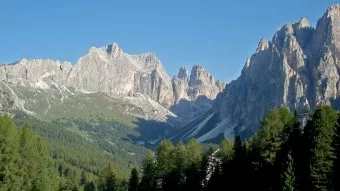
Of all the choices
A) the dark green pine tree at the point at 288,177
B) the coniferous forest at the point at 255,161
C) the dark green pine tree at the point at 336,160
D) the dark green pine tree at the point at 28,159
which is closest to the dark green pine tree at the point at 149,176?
the coniferous forest at the point at 255,161

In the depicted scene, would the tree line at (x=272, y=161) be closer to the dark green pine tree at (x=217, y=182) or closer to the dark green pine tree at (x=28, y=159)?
the dark green pine tree at (x=217, y=182)

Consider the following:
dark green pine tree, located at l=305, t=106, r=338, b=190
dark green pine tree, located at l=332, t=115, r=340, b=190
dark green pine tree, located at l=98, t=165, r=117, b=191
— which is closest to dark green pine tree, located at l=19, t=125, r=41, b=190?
dark green pine tree, located at l=305, t=106, r=338, b=190

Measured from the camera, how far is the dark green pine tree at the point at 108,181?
5433 inches

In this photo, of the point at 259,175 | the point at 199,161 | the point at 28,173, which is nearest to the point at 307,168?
the point at 259,175

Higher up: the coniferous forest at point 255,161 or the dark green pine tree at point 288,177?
the coniferous forest at point 255,161

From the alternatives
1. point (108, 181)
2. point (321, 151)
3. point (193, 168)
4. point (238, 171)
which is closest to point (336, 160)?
point (321, 151)

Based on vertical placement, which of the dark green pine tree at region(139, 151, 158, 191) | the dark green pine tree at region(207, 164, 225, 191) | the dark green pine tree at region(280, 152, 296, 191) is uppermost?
the dark green pine tree at region(139, 151, 158, 191)

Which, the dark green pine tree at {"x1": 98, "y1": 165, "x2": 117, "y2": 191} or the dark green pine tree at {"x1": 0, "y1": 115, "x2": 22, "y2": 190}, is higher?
the dark green pine tree at {"x1": 98, "y1": 165, "x2": 117, "y2": 191}

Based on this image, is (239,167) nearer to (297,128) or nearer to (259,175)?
(259,175)

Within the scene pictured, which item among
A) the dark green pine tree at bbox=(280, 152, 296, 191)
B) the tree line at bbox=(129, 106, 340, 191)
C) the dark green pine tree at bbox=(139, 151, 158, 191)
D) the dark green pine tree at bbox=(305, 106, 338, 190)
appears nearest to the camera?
the dark green pine tree at bbox=(305, 106, 338, 190)

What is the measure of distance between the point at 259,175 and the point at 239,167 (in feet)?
11.2

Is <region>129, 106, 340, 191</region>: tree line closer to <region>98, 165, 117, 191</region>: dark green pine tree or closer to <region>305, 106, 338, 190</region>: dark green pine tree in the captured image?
<region>305, 106, 338, 190</region>: dark green pine tree

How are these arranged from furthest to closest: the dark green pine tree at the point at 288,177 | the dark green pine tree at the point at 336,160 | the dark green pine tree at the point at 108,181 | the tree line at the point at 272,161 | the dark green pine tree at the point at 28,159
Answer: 1. the dark green pine tree at the point at 108,181
2. the dark green pine tree at the point at 28,159
3. the tree line at the point at 272,161
4. the dark green pine tree at the point at 288,177
5. the dark green pine tree at the point at 336,160

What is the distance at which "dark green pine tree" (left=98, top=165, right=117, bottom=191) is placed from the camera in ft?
453
